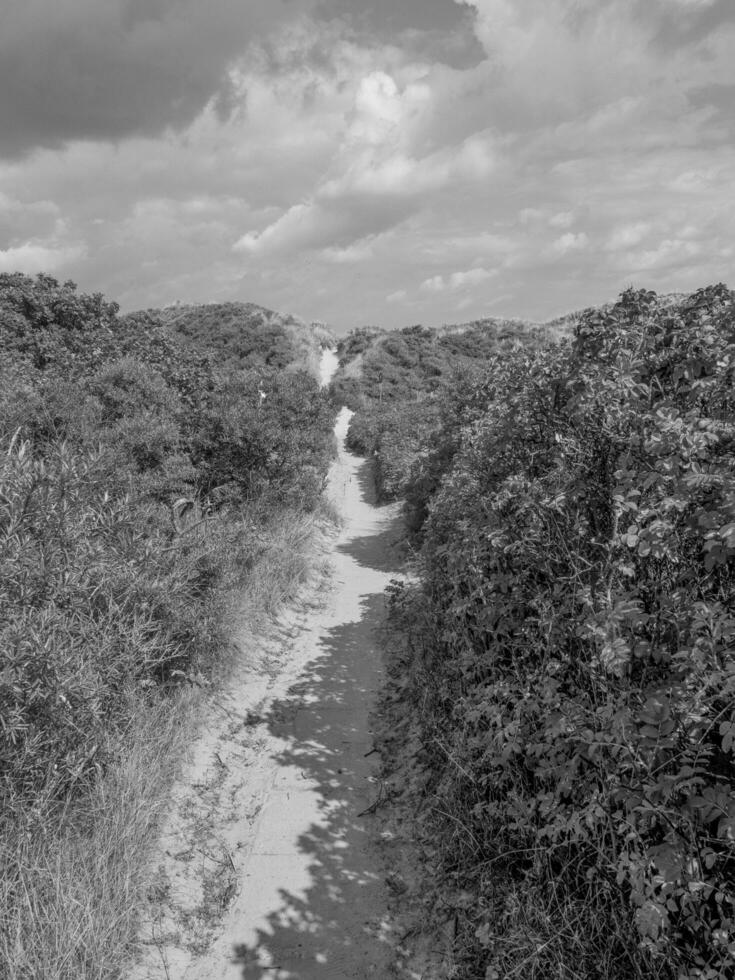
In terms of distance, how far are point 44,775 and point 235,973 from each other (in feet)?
6.10

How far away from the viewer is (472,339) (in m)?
51.8

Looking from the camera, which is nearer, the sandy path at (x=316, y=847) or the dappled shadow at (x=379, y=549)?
the sandy path at (x=316, y=847)

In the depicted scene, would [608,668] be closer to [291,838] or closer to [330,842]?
[330,842]

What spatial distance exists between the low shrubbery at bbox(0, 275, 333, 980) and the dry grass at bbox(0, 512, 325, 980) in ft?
0.05

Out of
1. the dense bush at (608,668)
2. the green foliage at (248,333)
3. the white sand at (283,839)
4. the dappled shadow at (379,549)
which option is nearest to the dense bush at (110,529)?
the white sand at (283,839)

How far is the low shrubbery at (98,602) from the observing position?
381cm

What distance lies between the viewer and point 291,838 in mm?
5184

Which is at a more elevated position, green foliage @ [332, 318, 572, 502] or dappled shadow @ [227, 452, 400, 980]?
green foliage @ [332, 318, 572, 502]

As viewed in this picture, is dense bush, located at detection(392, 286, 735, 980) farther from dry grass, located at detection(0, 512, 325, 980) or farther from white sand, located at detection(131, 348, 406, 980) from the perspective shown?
dry grass, located at detection(0, 512, 325, 980)

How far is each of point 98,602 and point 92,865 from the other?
2.18 meters

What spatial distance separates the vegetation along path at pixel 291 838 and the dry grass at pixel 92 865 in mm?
394

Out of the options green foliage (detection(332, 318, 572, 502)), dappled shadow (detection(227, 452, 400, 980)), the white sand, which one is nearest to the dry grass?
the white sand

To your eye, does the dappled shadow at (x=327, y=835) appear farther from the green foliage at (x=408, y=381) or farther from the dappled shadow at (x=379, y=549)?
the green foliage at (x=408, y=381)

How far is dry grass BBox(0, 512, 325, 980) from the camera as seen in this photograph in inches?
133
